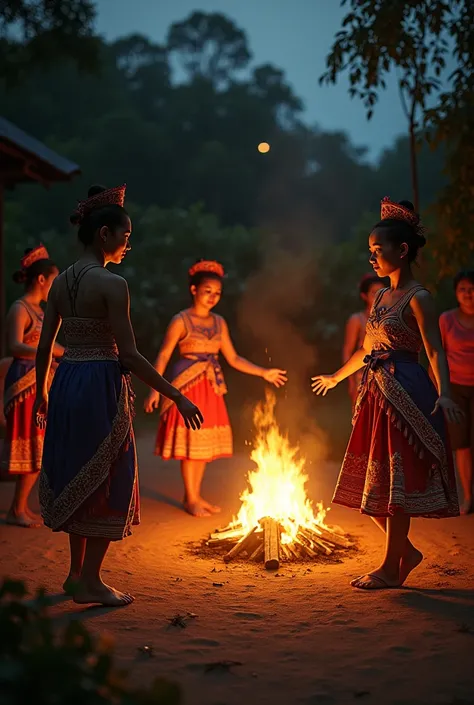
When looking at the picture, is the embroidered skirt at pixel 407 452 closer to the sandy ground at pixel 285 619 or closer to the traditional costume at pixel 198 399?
the sandy ground at pixel 285 619

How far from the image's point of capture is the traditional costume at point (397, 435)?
14.4 feet

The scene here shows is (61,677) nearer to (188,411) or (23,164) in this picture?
(188,411)

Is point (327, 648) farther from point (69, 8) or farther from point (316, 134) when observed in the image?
point (316, 134)

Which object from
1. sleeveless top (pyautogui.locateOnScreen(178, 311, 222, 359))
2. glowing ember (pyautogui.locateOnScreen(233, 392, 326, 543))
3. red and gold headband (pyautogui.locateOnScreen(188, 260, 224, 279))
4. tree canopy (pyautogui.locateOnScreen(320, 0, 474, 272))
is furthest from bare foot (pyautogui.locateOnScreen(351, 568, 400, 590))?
tree canopy (pyautogui.locateOnScreen(320, 0, 474, 272))

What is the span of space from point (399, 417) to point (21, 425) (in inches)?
125

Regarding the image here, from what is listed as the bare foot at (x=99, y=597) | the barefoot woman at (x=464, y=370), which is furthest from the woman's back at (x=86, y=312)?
the barefoot woman at (x=464, y=370)

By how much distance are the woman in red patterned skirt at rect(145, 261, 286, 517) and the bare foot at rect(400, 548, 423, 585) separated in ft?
7.70

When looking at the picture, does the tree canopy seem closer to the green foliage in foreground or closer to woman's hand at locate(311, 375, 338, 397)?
woman's hand at locate(311, 375, 338, 397)

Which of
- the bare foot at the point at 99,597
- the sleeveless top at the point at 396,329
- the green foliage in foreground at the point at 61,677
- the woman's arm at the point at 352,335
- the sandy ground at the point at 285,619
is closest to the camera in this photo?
the green foliage in foreground at the point at 61,677

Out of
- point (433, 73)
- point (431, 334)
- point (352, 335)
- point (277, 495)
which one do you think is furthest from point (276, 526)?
point (433, 73)

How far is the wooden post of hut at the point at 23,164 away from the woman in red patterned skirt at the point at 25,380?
334 cm

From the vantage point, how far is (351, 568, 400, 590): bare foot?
179 inches

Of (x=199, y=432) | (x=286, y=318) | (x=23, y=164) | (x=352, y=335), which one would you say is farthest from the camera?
(x=286, y=318)

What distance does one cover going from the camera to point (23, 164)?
986 cm
